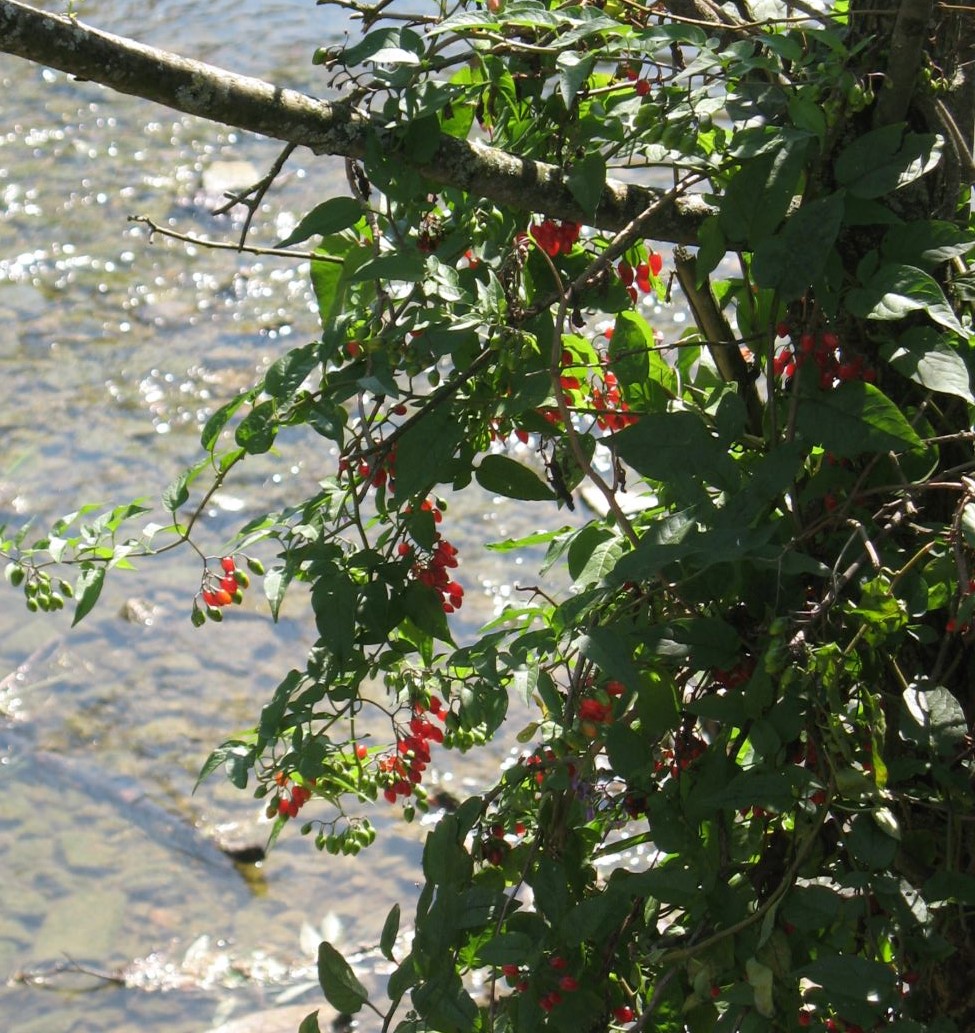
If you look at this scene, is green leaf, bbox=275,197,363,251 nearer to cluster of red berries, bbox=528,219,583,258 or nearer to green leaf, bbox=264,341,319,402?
green leaf, bbox=264,341,319,402

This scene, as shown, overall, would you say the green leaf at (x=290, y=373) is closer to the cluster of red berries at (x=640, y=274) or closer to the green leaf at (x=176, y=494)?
the green leaf at (x=176, y=494)

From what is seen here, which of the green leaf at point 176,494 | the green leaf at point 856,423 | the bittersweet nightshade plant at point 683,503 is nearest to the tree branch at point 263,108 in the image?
the bittersweet nightshade plant at point 683,503

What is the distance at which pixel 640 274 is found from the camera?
170cm

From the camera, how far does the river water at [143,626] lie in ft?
10.3

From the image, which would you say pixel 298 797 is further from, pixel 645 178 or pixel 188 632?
pixel 645 178

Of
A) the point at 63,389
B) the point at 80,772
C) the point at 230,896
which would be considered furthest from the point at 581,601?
the point at 63,389

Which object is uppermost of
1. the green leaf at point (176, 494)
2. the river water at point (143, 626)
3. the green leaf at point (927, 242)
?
the green leaf at point (927, 242)

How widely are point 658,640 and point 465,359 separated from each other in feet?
1.29

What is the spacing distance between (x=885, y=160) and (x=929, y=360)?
194mm

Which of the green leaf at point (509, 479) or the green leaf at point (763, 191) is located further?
the green leaf at point (509, 479)

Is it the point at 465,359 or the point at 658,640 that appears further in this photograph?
the point at 465,359

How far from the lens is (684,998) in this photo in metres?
1.43

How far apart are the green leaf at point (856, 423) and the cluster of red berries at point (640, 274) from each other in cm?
36

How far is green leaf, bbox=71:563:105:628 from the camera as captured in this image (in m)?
1.55
